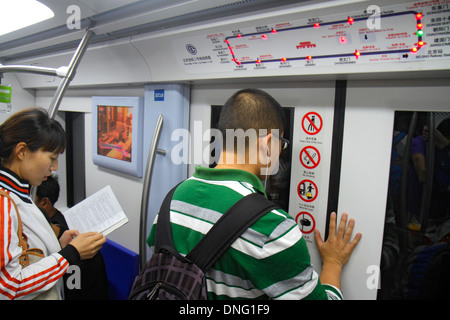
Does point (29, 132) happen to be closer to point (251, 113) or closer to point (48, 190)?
point (251, 113)

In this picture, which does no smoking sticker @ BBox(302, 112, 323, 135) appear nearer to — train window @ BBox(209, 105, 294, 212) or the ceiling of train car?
train window @ BBox(209, 105, 294, 212)

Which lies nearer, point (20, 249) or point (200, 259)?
point (200, 259)

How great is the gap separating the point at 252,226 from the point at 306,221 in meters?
0.68

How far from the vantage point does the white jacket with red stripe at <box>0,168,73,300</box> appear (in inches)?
38.8

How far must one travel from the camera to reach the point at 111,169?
93.7 inches

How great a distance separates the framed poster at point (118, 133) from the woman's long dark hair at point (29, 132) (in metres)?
0.81

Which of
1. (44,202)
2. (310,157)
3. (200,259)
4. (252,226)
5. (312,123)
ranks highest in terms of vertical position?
(312,123)

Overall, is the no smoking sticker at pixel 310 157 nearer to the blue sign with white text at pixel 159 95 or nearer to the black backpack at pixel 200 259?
the black backpack at pixel 200 259

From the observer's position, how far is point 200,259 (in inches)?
34.2

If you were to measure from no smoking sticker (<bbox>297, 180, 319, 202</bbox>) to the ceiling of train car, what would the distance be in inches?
31.9

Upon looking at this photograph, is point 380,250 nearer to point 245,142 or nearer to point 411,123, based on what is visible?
point 411,123

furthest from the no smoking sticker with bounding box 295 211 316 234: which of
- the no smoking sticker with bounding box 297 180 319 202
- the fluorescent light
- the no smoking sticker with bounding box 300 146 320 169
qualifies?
the fluorescent light

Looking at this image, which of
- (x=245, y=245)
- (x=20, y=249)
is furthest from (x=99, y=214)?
(x=245, y=245)

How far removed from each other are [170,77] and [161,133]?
38cm
